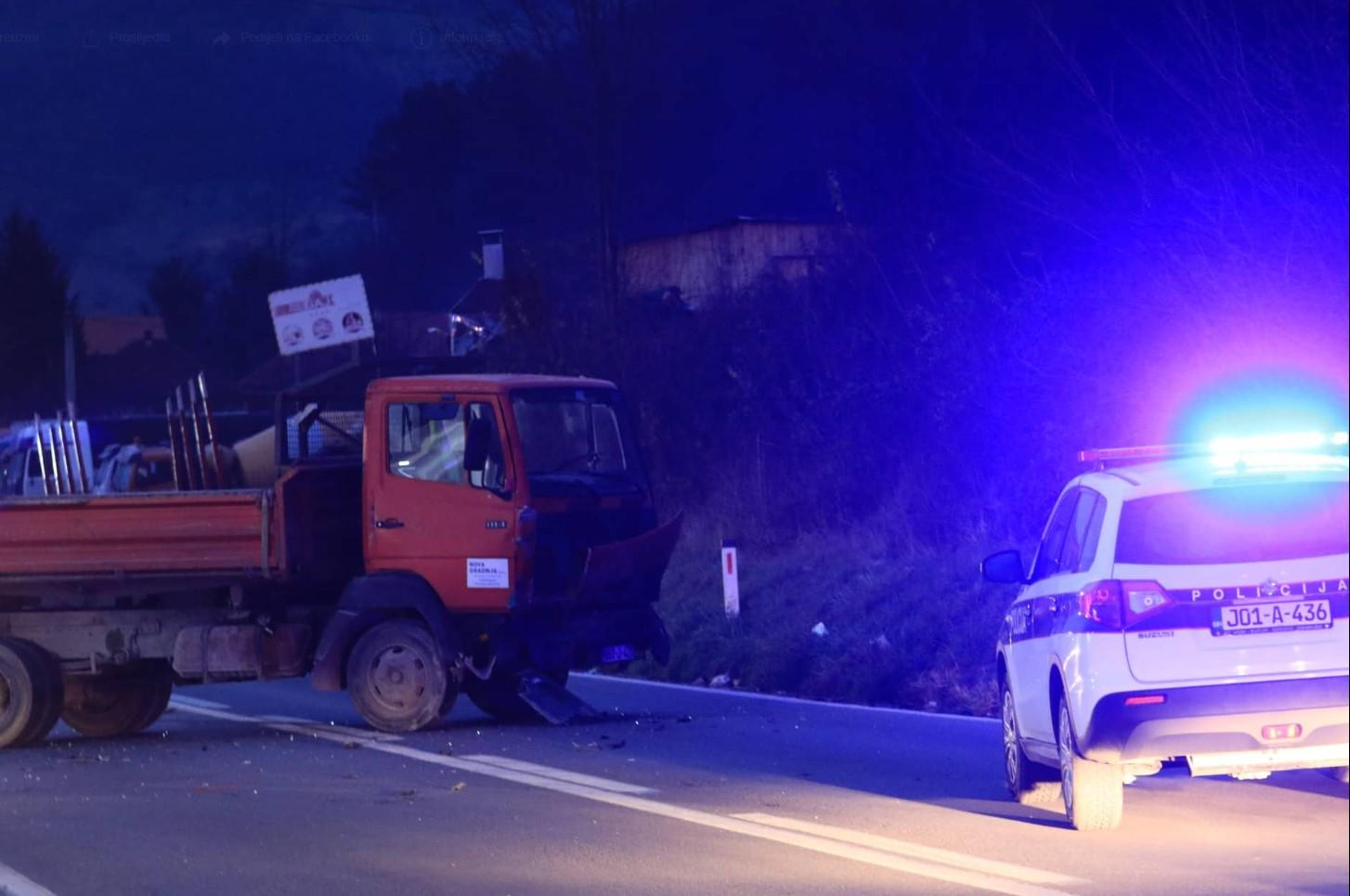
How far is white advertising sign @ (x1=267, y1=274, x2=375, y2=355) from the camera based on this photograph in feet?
186

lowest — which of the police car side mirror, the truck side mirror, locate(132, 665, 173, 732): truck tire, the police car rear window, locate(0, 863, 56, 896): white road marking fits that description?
locate(0, 863, 56, 896): white road marking

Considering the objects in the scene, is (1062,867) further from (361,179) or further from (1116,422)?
(361,179)

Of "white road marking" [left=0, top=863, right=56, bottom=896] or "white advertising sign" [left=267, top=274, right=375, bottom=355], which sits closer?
"white road marking" [left=0, top=863, right=56, bottom=896]

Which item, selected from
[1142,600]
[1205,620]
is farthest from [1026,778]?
[1205,620]

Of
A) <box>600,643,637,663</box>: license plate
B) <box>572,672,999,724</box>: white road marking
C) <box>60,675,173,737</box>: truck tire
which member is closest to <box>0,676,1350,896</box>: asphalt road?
<box>572,672,999,724</box>: white road marking

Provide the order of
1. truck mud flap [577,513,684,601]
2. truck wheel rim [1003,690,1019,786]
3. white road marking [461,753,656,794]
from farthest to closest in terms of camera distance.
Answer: truck mud flap [577,513,684,601], white road marking [461,753,656,794], truck wheel rim [1003,690,1019,786]

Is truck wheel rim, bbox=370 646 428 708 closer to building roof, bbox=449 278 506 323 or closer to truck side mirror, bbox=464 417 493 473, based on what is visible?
truck side mirror, bbox=464 417 493 473

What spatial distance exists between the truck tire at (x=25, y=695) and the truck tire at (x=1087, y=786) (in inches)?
328

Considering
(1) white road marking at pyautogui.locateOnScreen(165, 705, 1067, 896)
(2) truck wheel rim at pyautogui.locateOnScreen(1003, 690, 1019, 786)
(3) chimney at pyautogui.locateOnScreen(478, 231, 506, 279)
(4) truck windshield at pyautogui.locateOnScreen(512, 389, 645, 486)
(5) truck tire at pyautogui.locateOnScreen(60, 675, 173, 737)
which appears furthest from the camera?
(3) chimney at pyautogui.locateOnScreen(478, 231, 506, 279)

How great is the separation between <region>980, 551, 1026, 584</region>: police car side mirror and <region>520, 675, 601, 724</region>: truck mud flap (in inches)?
210

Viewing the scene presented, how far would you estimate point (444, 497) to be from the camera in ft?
46.8

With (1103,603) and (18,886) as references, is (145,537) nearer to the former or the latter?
(18,886)

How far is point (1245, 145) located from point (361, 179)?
74662 millimetres

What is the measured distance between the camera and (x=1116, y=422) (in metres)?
17.9
